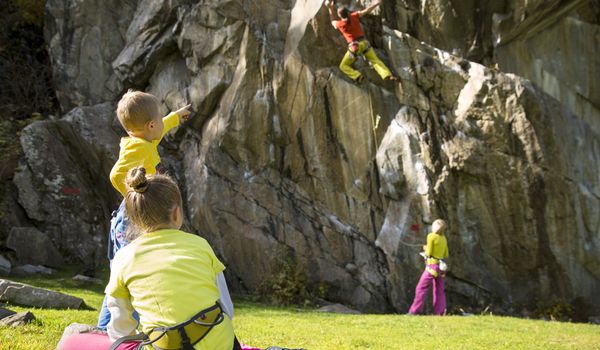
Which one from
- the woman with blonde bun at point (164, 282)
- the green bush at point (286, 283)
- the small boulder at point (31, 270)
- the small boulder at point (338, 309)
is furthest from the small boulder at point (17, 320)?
the green bush at point (286, 283)

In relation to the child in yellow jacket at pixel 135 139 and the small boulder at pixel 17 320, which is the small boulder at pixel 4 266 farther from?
the child in yellow jacket at pixel 135 139

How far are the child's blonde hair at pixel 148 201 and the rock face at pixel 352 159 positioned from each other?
12.4 m

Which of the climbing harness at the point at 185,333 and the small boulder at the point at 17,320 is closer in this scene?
the climbing harness at the point at 185,333

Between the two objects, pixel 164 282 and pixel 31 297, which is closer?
pixel 164 282

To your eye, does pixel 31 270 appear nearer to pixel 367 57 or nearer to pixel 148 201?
pixel 367 57

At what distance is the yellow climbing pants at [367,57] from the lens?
50.4ft

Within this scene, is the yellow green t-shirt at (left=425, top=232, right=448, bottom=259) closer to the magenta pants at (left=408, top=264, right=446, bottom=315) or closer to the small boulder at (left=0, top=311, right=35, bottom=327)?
the magenta pants at (left=408, top=264, right=446, bottom=315)

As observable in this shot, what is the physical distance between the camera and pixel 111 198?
18109mm

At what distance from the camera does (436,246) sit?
1331 centimetres

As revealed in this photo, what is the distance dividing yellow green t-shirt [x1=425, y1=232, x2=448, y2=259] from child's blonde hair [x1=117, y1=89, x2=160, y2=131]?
9234 millimetres

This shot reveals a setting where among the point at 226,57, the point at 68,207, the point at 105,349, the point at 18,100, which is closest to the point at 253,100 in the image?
the point at 226,57

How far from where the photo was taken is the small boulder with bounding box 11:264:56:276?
14.2 metres

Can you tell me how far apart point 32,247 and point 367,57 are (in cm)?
1009

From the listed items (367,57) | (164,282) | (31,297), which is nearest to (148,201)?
(164,282)
